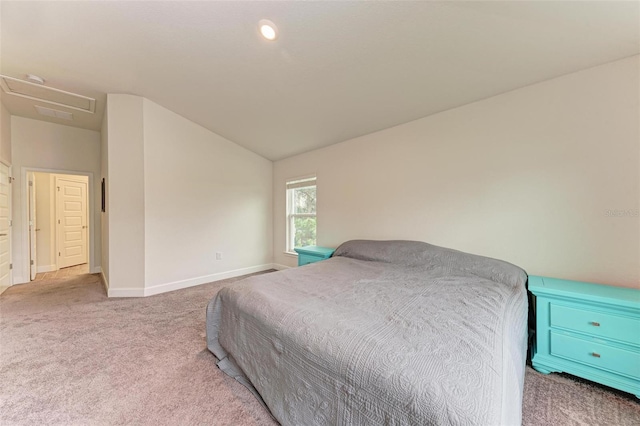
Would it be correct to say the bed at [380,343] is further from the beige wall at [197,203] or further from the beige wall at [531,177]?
the beige wall at [197,203]

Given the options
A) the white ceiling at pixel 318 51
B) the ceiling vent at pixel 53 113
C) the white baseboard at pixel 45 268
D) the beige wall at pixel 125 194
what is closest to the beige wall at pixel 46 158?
the ceiling vent at pixel 53 113

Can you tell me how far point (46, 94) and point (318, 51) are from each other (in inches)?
149

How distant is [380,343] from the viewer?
105 centimetres

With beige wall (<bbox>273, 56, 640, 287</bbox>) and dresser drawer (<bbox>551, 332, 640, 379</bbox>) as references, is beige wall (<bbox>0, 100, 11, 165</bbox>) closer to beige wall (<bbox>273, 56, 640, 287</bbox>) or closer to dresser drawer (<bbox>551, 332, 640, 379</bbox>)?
beige wall (<bbox>273, 56, 640, 287</bbox>)

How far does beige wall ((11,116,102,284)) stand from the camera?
388 cm

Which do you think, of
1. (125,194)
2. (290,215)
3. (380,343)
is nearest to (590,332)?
(380,343)

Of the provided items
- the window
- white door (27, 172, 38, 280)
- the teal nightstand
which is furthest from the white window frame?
white door (27, 172, 38, 280)

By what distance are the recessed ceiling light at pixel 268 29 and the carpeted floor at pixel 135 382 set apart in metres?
2.62

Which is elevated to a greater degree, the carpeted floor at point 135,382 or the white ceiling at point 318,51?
the white ceiling at point 318,51

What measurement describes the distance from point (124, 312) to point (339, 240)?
2774 mm

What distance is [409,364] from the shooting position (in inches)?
36.0

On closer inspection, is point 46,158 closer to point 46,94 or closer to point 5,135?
point 5,135

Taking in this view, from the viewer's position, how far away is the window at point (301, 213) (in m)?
4.26

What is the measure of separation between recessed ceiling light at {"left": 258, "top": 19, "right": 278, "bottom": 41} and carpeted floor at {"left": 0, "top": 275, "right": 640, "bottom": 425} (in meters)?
2.62
